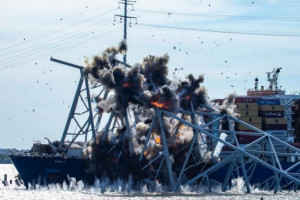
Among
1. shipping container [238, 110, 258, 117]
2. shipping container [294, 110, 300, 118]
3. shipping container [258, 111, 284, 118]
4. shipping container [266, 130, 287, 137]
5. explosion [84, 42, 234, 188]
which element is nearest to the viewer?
explosion [84, 42, 234, 188]

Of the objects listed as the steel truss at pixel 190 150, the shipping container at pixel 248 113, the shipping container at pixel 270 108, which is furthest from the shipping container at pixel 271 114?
the steel truss at pixel 190 150

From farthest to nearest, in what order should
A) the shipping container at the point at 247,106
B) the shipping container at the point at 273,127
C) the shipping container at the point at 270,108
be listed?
the shipping container at the point at 270,108 → the shipping container at the point at 273,127 → the shipping container at the point at 247,106

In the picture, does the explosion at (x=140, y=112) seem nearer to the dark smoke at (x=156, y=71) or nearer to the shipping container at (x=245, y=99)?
the dark smoke at (x=156, y=71)

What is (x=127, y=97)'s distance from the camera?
87.6m

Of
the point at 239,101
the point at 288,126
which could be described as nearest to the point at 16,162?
the point at 239,101

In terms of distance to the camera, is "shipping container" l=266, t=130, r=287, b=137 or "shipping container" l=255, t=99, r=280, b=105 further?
"shipping container" l=255, t=99, r=280, b=105

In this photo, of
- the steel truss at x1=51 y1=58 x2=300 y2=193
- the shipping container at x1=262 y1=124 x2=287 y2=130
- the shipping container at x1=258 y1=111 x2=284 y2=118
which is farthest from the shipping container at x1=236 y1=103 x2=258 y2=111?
the steel truss at x1=51 y1=58 x2=300 y2=193

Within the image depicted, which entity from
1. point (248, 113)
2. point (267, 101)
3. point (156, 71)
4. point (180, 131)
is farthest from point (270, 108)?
point (156, 71)

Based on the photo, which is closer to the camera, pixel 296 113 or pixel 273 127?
pixel 273 127

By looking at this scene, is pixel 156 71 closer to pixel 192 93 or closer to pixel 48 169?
pixel 192 93

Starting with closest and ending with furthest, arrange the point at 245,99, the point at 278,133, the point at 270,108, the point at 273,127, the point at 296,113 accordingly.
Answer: the point at 278,133 < the point at 273,127 < the point at 270,108 < the point at 245,99 < the point at 296,113

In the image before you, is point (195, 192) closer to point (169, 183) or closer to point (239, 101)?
point (169, 183)

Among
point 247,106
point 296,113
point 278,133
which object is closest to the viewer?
point 247,106

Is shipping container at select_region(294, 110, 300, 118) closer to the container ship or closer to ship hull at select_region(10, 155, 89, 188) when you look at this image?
the container ship
